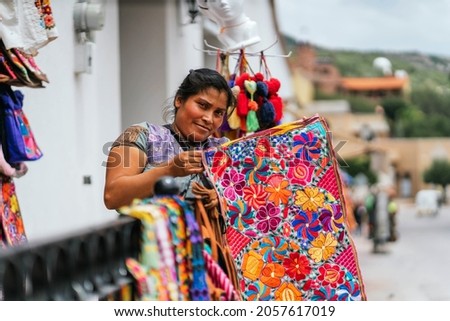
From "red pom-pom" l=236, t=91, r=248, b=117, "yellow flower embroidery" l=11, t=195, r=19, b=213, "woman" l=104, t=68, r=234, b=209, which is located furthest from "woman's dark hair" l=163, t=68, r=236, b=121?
"red pom-pom" l=236, t=91, r=248, b=117

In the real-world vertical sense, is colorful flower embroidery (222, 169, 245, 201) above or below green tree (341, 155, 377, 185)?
above

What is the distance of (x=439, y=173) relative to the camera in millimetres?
69562

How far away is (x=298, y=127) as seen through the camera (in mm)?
3279

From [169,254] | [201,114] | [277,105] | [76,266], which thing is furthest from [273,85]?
[76,266]

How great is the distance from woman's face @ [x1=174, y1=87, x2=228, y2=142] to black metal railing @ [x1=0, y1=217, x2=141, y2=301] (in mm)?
979

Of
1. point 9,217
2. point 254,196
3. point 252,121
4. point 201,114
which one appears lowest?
point 9,217

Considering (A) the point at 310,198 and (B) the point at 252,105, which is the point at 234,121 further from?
(A) the point at 310,198

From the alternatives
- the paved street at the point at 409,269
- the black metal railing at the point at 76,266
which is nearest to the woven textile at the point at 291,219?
the black metal railing at the point at 76,266

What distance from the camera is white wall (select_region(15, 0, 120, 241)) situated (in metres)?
5.79

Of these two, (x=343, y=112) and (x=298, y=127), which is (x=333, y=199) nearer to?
(x=298, y=127)

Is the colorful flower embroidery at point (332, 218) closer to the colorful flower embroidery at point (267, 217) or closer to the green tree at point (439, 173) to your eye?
the colorful flower embroidery at point (267, 217)

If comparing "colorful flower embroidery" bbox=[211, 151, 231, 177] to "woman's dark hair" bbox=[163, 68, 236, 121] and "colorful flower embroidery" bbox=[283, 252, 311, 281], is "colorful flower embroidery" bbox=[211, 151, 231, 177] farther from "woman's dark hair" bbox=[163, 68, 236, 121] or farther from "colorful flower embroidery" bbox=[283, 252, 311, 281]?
"colorful flower embroidery" bbox=[283, 252, 311, 281]

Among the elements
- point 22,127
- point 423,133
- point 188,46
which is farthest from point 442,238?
point 423,133

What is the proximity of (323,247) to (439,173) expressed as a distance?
2671 inches
